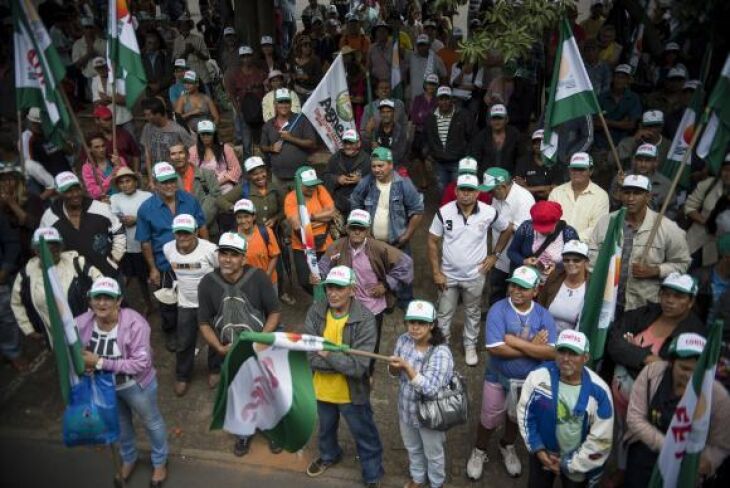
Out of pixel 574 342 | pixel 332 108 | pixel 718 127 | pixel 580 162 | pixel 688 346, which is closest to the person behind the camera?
pixel 688 346

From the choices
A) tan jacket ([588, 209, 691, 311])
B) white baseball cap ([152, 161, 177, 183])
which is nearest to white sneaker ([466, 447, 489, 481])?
tan jacket ([588, 209, 691, 311])

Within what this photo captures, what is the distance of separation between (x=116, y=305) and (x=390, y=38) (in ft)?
25.0

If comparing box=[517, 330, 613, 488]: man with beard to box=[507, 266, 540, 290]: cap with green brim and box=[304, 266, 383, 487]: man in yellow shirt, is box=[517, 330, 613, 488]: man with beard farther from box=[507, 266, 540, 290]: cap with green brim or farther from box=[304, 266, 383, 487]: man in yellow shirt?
box=[304, 266, 383, 487]: man in yellow shirt

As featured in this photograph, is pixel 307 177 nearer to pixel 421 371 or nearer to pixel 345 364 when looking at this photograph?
pixel 345 364

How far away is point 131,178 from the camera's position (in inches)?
282

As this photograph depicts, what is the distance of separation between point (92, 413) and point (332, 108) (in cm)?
465

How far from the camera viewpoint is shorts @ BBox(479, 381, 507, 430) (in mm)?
5453

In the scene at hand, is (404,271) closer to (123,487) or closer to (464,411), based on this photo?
(464,411)

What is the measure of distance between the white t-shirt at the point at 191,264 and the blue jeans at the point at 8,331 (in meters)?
1.94

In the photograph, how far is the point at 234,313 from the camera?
5.69 metres

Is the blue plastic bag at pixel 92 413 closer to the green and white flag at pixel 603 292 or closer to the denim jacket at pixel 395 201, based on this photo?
the denim jacket at pixel 395 201

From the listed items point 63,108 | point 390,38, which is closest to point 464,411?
point 63,108

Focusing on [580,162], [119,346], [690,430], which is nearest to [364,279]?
[119,346]

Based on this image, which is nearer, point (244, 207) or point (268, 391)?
point (268, 391)
